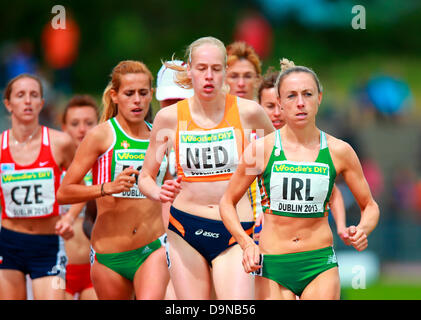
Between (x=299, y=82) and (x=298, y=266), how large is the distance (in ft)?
3.90

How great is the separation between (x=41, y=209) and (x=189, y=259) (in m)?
1.97

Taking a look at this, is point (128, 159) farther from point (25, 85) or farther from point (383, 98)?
point (383, 98)

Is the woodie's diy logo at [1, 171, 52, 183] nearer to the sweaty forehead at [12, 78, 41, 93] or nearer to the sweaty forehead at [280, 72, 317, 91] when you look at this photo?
the sweaty forehead at [12, 78, 41, 93]

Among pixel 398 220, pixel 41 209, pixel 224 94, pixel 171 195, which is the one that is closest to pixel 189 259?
pixel 171 195

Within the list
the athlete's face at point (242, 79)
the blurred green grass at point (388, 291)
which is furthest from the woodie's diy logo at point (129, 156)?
the blurred green grass at point (388, 291)

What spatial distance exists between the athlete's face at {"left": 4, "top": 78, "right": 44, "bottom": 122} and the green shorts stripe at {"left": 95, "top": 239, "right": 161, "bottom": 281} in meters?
1.51

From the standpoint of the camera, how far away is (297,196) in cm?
569

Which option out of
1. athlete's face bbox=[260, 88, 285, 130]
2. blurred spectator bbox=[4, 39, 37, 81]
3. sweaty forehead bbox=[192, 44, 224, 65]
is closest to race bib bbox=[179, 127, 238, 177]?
sweaty forehead bbox=[192, 44, 224, 65]

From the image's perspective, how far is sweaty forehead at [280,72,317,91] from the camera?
5.77 m

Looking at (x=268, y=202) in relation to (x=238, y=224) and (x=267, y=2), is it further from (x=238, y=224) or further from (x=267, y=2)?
(x=267, y=2)

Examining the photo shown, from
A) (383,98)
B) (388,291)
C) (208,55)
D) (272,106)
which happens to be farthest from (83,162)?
(383,98)

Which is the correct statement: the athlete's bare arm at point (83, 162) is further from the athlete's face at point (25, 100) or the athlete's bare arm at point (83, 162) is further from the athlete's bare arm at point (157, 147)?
the athlete's face at point (25, 100)

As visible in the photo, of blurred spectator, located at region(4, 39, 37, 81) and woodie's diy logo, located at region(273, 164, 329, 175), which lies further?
blurred spectator, located at region(4, 39, 37, 81)

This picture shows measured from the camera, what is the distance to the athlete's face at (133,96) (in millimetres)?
7031
